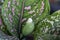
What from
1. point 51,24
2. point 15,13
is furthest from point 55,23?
point 15,13

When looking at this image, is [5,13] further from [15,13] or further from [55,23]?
[55,23]

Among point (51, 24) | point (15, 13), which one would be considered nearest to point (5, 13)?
point (15, 13)

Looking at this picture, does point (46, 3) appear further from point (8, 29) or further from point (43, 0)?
point (8, 29)

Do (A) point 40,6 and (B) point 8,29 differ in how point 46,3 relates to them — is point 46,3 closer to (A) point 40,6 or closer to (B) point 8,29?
(A) point 40,6

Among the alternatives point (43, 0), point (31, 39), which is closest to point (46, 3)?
point (43, 0)

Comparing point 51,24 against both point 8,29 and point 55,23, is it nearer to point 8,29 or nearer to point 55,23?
point 55,23
